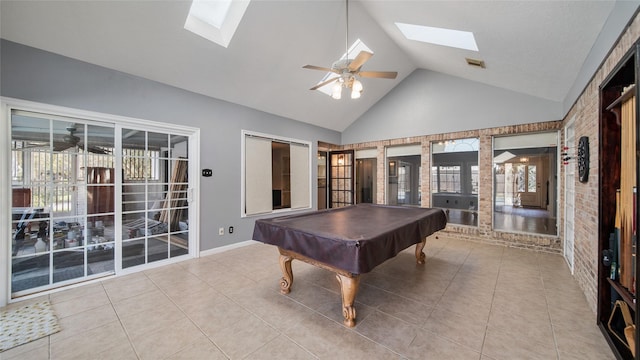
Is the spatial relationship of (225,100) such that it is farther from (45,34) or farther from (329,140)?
(329,140)

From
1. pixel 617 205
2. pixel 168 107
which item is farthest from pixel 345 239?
pixel 168 107

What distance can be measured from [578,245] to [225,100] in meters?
5.45

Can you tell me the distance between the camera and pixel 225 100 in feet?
13.8

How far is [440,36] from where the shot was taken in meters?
3.49

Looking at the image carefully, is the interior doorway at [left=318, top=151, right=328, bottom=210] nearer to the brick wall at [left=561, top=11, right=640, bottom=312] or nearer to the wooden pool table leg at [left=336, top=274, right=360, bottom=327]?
the wooden pool table leg at [left=336, top=274, right=360, bottom=327]

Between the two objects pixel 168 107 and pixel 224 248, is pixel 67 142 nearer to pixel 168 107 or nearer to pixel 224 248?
pixel 168 107

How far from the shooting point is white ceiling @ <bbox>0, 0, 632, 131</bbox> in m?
2.32

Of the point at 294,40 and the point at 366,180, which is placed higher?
the point at 294,40

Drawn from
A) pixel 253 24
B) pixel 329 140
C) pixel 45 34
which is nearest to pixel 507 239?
pixel 329 140

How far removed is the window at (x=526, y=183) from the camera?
4.20 metres

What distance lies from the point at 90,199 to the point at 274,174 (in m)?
3.14

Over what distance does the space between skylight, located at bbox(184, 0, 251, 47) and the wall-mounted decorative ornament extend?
→ 4.09 meters

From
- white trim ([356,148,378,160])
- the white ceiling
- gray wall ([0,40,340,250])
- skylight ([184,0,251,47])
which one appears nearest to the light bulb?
the white ceiling

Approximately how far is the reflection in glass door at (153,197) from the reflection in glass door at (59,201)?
0.63ft
